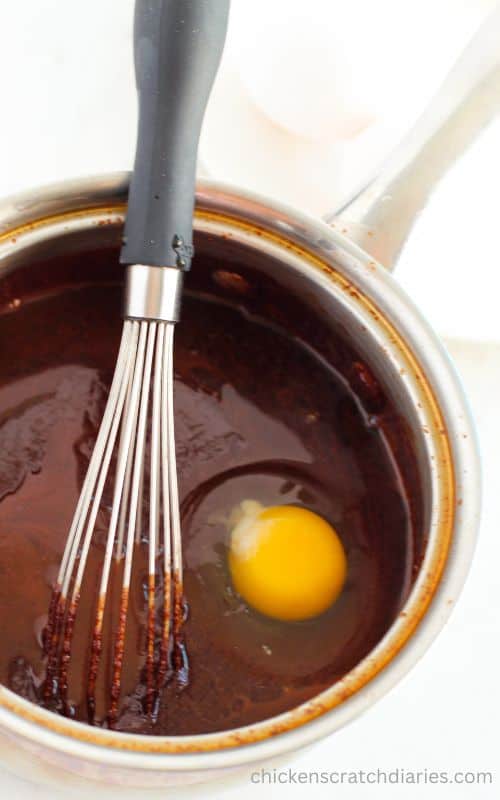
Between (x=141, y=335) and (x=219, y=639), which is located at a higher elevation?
(x=141, y=335)

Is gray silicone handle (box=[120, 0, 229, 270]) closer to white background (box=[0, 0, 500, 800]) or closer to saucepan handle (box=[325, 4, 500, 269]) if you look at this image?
saucepan handle (box=[325, 4, 500, 269])

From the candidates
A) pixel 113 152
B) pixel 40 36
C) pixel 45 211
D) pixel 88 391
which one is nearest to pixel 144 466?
pixel 88 391

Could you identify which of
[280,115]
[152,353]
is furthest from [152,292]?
[280,115]

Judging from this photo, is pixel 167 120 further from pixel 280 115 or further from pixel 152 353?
pixel 280 115

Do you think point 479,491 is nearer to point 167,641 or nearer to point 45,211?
point 167,641

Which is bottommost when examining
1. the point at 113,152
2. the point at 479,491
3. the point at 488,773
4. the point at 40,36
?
the point at 488,773

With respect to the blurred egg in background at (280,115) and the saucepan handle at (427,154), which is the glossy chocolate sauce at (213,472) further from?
the blurred egg in background at (280,115)
